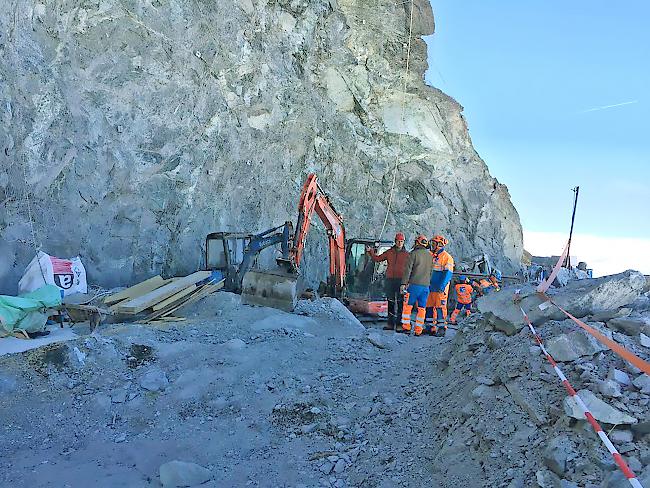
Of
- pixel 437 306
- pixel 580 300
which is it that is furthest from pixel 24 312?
pixel 437 306

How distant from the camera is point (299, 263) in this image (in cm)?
1097

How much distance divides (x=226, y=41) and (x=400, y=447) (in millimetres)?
15656

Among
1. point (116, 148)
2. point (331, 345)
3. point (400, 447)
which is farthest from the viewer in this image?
point (116, 148)

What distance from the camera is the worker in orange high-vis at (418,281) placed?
31.8ft

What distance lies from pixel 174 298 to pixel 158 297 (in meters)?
0.29

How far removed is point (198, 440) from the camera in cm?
506

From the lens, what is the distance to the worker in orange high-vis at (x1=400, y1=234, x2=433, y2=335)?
9.69 metres

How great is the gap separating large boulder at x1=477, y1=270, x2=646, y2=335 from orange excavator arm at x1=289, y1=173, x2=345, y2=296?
520 centimetres

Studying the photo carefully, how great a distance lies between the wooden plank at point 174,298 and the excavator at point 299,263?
3.05 ft

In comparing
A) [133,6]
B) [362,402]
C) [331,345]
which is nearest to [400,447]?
[362,402]

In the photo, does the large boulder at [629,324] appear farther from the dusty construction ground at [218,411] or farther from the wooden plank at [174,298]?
the wooden plank at [174,298]

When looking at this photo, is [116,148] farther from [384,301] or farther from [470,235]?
[470,235]

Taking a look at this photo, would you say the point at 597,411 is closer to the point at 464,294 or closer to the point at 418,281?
the point at 418,281

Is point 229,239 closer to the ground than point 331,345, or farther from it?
farther from it
